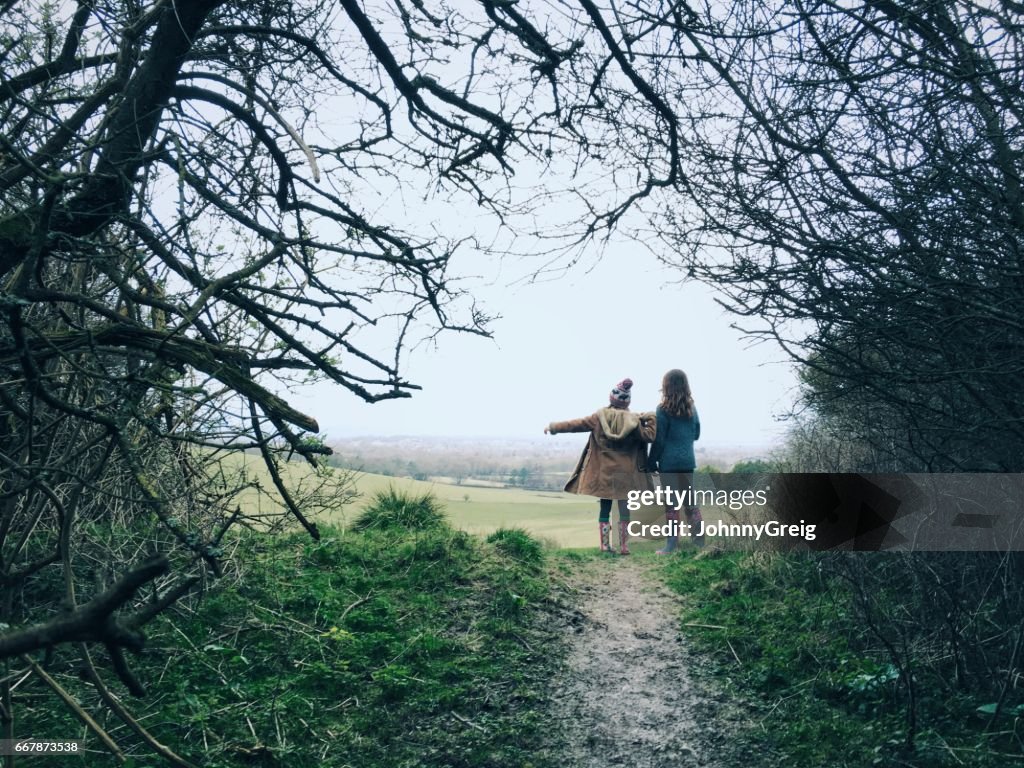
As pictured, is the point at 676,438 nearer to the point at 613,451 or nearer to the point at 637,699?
the point at 613,451

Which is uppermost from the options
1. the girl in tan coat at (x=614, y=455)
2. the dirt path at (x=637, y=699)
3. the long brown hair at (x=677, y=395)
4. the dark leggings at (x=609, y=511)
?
the long brown hair at (x=677, y=395)

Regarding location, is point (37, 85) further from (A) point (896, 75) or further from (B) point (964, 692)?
(B) point (964, 692)

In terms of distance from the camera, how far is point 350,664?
5.89 metres

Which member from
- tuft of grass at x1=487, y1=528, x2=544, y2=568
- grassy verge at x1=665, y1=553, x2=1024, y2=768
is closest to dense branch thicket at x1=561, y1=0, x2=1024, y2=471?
grassy verge at x1=665, y1=553, x2=1024, y2=768

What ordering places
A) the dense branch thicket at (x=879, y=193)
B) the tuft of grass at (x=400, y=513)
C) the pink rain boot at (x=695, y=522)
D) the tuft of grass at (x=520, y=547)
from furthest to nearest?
the pink rain boot at (x=695, y=522) → the tuft of grass at (x=400, y=513) → the tuft of grass at (x=520, y=547) → the dense branch thicket at (x=879, y=193)

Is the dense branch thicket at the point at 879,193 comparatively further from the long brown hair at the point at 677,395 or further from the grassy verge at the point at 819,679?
the long brown hair at the point at 677,395

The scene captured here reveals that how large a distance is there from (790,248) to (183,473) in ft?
14.8

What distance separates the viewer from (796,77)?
5.06m

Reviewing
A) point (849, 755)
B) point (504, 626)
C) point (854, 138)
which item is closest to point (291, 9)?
point (854, 138)


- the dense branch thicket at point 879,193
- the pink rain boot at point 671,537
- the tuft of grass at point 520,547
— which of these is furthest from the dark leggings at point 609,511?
the dense branch thicket at point 879,193

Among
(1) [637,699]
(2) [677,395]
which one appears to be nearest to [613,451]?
(2) [677,395]

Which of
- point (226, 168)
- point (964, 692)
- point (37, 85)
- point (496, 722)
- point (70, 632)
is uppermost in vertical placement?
point (37, 85)

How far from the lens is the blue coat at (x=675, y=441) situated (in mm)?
10578

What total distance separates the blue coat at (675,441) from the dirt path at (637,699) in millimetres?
2720
